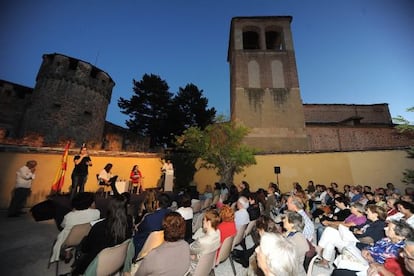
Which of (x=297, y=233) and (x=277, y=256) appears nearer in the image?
(x=277, y=256)

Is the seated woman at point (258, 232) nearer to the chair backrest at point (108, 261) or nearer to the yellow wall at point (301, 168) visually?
the chair backrest at point (108, 261)

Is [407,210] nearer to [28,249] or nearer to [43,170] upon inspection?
[28,249]

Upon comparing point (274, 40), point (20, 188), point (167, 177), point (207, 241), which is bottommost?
point (207, 241)

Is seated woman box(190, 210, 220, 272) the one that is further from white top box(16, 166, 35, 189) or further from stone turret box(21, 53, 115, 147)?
stone turret box(21, 53, 115, 147)

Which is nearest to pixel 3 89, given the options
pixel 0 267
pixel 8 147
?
pixel 8 147

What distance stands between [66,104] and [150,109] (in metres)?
Result: 9.16

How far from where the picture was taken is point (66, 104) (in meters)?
16.8

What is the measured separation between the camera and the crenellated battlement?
1711 centimetres

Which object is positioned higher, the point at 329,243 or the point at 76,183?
the point at 76,183

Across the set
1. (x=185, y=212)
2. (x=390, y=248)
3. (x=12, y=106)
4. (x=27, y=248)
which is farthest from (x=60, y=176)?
(x=12, y=106)

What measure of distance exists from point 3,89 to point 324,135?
3103 centimetres

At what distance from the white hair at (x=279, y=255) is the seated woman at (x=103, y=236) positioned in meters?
1.84

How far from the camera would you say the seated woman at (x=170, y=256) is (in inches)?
74.2

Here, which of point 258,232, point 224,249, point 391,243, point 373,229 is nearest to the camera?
point 391,243
